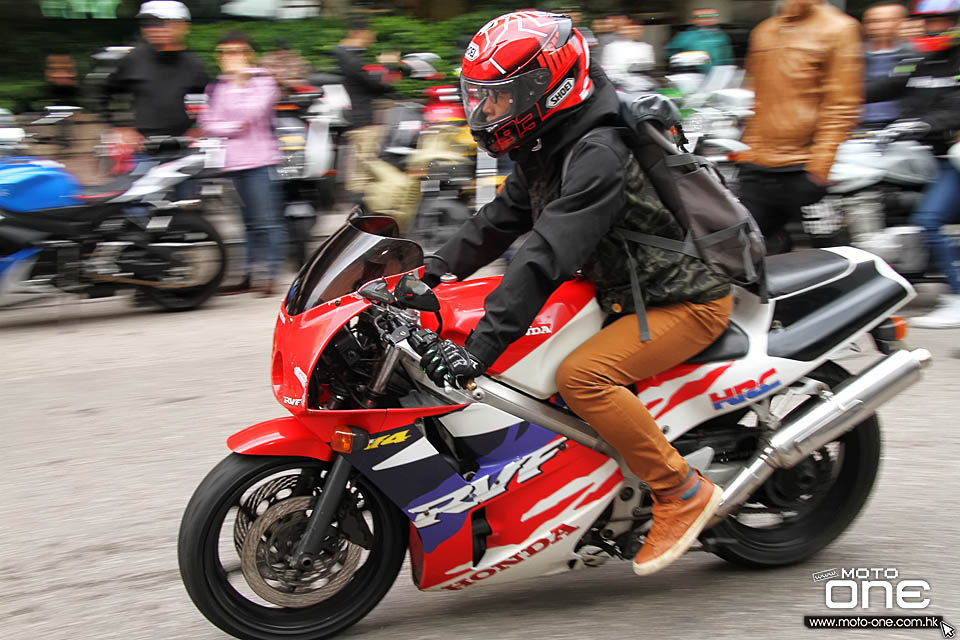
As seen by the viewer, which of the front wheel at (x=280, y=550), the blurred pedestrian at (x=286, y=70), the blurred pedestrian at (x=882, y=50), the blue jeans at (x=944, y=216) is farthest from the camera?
the blurred pedestrian at (x=286, y=70)

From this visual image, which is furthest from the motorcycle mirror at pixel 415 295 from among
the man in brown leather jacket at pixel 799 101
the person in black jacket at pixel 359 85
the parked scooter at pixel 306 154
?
the person in black jacket at pixel 359 85

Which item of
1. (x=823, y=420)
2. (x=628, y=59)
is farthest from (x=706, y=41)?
(x=823, y=420)

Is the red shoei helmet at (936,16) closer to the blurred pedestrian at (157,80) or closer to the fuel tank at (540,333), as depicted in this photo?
the fuel tank at (540,333)

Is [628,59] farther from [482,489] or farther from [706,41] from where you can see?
[482,489]

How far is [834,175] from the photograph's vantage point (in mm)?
7574

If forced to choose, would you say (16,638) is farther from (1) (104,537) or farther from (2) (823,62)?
(2) (823,62)

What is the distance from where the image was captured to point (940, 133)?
7203 mm

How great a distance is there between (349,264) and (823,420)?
5.55 ft

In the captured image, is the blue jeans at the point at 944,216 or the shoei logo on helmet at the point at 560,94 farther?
the blue jeans at the point at 944,216

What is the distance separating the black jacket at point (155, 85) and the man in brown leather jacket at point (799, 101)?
4952 millimetres

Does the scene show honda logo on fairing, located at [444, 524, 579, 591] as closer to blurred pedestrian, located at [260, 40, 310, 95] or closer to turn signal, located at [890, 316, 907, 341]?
turn signal, located at [890, 316, 907, 341]

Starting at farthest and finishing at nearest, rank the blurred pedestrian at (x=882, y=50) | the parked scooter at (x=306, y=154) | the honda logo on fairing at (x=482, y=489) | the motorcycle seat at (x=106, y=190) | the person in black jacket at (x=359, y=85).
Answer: the person in black jacket at (x=359, y=85) < the parked scooter at (x=306, y=154) < the blurred pedestrian at (x=882, y=50) < the motorcycle seat at (x=106, y=190) < the honda logo on fairing at (x=482, y=489)

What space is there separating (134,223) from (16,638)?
16.5 feet

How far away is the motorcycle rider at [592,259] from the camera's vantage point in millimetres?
3070
